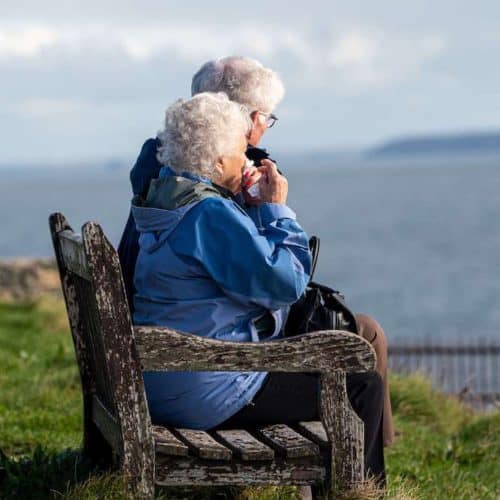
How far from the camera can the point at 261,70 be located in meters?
5.16

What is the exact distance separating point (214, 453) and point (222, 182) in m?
0.98

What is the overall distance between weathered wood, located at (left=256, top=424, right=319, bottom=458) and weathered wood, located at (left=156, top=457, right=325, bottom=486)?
42 mm

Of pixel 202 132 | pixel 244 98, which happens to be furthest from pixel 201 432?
pixel 244 98

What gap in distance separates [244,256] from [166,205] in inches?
13.5

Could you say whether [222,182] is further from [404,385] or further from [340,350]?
[404,385]

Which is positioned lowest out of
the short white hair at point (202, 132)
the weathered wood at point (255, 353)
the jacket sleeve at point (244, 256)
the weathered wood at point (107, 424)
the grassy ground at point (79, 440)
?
the grassy ground at point (79, 440)

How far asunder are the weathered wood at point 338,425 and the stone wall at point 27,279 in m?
13.1

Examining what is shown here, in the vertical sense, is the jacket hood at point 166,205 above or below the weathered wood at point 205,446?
above

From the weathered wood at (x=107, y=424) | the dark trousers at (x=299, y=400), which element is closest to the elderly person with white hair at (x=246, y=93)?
the weathered wood at (x=107, y=424)

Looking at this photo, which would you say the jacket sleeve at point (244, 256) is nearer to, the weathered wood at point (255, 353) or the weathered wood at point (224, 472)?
the weathered wood at point (255, 353)

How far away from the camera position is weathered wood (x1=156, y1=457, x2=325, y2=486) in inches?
159

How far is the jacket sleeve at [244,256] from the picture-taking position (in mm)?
4090

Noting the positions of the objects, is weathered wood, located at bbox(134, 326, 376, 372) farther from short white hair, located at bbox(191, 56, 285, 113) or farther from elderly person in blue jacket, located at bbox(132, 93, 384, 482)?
short white hair, located at bbox(191, 56, 285, 113)

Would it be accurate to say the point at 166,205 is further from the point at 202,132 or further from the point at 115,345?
the point at 115,345
